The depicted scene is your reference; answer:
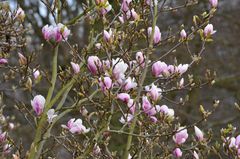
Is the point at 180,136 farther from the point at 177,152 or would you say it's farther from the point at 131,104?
the point at 131,104

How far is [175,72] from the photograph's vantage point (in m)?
3.13

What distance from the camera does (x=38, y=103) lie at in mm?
2906

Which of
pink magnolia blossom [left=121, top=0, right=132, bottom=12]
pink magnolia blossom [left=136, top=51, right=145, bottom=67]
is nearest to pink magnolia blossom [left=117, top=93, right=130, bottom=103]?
pink magnolia blossom [left=136, top=51, right=145, bottom=67]

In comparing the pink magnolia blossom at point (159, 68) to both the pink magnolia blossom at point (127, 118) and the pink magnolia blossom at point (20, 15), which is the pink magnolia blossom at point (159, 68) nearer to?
the pink magnolia blossom at point (127, 118)

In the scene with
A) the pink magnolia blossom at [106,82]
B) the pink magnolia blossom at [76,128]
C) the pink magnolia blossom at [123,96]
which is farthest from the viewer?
the pink magnolia blossom at [76,128]

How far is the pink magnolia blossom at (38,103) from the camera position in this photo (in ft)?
9.52

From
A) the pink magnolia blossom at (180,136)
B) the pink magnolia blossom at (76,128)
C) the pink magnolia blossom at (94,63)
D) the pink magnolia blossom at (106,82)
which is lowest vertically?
the pink magnolia blossom at (180,136)

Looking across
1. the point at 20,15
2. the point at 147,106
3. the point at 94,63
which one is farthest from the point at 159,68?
the point at 20,15

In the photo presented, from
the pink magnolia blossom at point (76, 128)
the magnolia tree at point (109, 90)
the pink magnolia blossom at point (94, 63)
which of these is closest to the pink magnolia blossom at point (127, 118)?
the magnolia tree at point (109, 90)

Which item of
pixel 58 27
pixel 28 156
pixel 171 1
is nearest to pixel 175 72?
pixel 58 27

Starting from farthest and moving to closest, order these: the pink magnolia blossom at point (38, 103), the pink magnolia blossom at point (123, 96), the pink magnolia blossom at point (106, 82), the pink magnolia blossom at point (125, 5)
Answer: the pink magnolia blossom at point (125, 5), the pink magnolia blossom at point (38, 103), the pink magnolia blossom at point (123, 96), the pink magnolia blossom at point (106, 82)

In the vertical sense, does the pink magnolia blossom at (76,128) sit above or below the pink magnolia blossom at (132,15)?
below

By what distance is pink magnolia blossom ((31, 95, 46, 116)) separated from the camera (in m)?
2.90

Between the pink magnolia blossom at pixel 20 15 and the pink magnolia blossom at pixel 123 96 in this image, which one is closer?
the pink magnolia blossom at pixel 123 96
